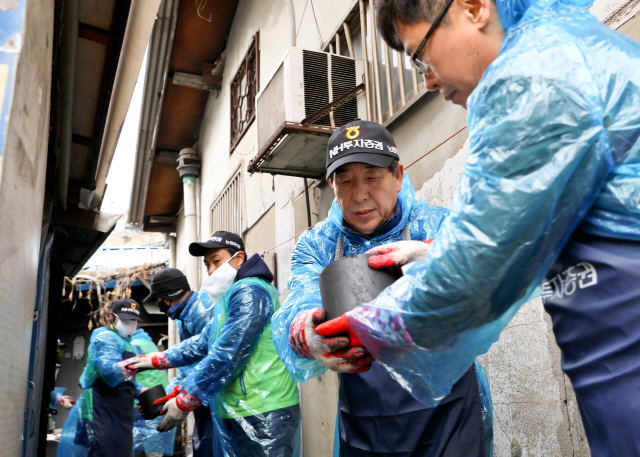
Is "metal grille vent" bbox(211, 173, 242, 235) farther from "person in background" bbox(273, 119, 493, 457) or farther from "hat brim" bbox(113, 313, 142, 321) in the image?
"person in background" bbox(273, 119, 493, 457)

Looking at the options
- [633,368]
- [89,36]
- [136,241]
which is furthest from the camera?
[136,241]

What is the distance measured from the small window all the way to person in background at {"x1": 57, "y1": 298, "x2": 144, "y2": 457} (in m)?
3.43

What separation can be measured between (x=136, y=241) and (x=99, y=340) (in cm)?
1763

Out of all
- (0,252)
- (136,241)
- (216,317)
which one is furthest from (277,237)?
(136,241)

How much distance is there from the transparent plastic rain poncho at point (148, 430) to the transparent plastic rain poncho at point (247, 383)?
3.90m

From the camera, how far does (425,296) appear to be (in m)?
0.84

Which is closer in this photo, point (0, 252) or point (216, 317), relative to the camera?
point (0, 252)

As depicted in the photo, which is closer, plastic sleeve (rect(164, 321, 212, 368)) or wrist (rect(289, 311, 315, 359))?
wrist (rect(289, 311, 315, 359))

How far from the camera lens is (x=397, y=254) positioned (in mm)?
1299

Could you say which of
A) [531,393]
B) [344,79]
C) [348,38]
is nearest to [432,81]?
[531,393]

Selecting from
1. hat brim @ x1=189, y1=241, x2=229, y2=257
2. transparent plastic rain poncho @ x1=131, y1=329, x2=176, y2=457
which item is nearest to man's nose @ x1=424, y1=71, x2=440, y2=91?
hat brim @ x1=189, y1=241, x2=229, y2=257

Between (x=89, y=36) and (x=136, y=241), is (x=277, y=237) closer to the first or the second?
(x=89, y=36)

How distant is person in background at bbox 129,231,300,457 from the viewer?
2.80 m

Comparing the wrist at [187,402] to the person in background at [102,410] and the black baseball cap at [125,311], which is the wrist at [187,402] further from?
the black baseball cap at [125,311]
